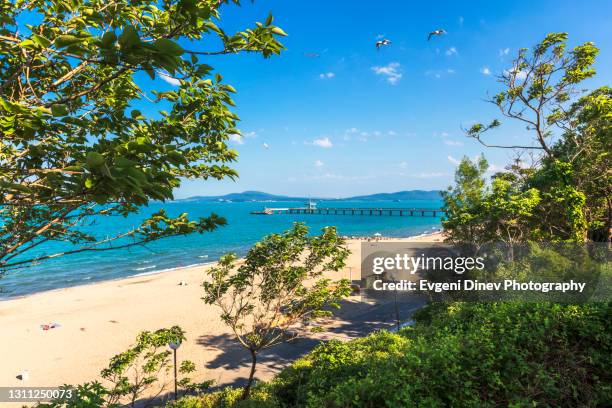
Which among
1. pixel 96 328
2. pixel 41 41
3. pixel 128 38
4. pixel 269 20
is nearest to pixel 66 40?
pixel 41 41

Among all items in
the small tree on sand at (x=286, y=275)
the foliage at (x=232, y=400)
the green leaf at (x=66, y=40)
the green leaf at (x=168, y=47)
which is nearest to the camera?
the green leaf at (x=168, y=47)

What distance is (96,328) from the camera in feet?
59.4

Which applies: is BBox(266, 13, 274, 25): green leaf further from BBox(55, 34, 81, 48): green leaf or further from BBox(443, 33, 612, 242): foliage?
BBox(443, 33, 612, 242): foliage

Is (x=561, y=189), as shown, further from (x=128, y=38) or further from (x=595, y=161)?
(x=128, y=38)

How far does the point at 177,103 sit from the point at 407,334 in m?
10.7

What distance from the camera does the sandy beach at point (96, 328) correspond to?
13.0 m

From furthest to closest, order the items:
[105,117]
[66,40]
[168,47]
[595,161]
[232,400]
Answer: [595,161]
[232,400]
[105,117]
[66,40]
[168,47]

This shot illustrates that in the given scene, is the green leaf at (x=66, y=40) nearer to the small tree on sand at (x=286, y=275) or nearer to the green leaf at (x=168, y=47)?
the green leaf at (x=168, y=47)

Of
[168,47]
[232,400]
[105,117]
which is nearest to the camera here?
[168,47]

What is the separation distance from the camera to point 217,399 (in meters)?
9.12

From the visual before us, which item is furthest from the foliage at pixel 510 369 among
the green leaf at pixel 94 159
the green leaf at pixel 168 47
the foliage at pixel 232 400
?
the green leaf at pixel 168 47

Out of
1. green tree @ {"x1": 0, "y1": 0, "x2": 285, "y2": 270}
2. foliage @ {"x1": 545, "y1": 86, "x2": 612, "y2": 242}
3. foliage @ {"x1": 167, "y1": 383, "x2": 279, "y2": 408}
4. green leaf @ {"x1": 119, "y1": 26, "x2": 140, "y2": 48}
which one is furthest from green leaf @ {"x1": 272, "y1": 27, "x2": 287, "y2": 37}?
foliage @ {"x1": 545, "y1": 86, "x2": 612, "y2": 242}

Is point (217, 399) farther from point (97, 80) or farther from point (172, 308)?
point (172, 308)

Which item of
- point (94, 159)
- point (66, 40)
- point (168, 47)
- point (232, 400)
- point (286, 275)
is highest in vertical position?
point (66, 40)
